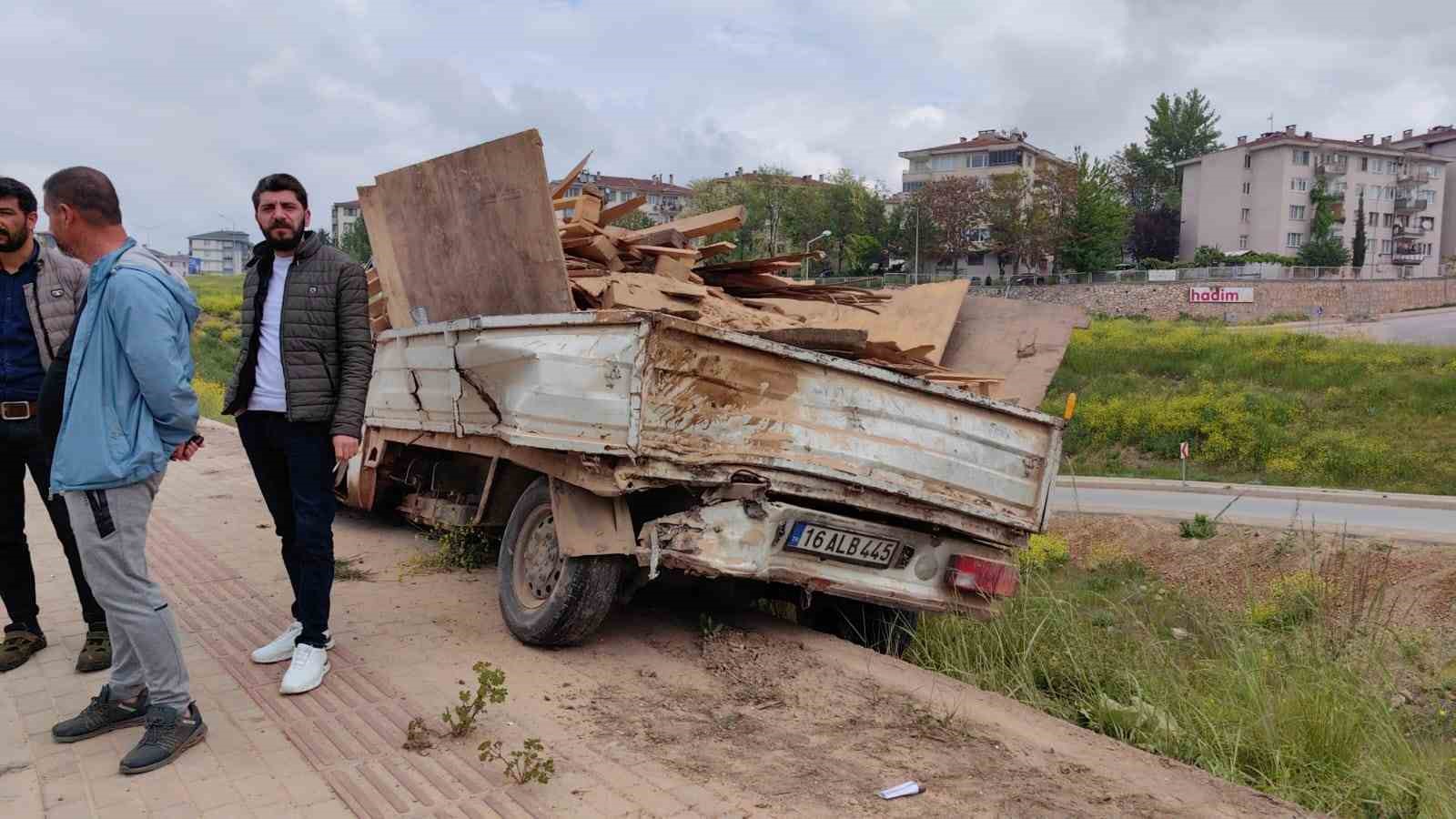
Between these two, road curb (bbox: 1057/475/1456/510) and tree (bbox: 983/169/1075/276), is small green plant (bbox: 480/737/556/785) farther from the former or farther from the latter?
tree (bbox: 983/169/1075/276)

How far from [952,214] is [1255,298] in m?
19.2

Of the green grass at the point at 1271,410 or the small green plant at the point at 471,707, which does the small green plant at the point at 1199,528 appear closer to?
the green grass at the point at 1271,410

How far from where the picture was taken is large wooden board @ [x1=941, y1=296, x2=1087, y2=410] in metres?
5.54

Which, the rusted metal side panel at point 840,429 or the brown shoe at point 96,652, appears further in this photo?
the brown shoe at point 96,652

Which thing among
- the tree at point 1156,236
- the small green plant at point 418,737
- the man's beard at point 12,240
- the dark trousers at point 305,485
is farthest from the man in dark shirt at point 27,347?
the tree at point 1156,236

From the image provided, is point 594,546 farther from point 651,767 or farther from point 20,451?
point 20,451

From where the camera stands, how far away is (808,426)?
4250mm

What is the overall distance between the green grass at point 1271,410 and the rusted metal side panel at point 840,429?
56.2ft

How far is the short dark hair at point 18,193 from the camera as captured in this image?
4.17 m

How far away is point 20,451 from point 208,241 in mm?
173455

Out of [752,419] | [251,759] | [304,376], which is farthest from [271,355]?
[752,419]

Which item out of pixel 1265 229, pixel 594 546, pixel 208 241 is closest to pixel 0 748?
pixel 594 546

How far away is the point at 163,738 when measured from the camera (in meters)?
3.41

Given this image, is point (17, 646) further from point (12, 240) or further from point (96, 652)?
point (12, 240)
